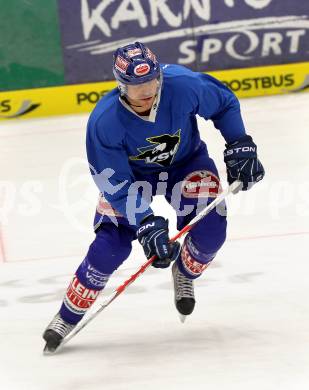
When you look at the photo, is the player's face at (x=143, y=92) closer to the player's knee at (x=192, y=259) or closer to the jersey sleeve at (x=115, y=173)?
the jersey sleeve at (x=115, y=173)

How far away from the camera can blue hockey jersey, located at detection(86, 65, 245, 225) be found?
13.0ft

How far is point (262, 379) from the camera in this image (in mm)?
3684

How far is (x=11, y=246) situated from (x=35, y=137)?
264 cm

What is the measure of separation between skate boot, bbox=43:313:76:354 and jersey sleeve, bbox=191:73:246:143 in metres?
1.08

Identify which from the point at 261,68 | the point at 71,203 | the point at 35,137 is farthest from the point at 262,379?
the point at 261,68

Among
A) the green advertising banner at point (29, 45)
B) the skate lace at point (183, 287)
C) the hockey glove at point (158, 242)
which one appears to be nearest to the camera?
the hockey glove at point (158, 242)

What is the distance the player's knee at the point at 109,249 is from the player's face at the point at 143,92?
0.57 meters

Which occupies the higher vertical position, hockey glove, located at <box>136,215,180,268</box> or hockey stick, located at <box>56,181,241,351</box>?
hockey glove, located at <box>136,215,180,268</box>

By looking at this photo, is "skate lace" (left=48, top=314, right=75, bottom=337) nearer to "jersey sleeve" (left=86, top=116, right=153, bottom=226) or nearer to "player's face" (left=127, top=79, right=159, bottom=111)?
"jersey sleeve" (left=86, top=116, right=153, bottom=226)

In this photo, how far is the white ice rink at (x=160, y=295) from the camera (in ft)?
12.6

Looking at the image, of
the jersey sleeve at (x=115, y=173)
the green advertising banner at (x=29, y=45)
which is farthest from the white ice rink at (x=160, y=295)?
the green advertising banner at (x=29, y=45)

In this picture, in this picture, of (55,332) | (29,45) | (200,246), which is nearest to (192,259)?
(200,246)

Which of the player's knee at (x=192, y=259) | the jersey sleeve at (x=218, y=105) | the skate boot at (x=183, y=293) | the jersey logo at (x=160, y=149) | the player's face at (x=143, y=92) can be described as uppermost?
the player's face at (x=143, y=92)

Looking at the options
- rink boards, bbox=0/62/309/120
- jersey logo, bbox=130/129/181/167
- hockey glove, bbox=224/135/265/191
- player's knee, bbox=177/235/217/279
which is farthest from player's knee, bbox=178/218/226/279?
rink boards, bbox=0/62/309/120
